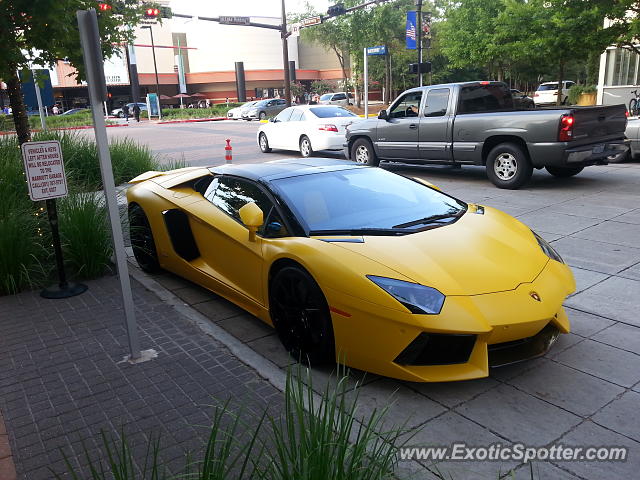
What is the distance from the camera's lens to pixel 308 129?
→ 15883 mm

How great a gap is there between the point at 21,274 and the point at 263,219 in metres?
2.99

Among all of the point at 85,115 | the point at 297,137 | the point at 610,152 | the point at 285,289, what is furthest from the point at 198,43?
the point at 285,289

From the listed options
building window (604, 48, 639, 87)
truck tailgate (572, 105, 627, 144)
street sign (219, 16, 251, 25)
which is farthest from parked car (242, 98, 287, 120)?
truck tailgate (572, 105, 627, 144)

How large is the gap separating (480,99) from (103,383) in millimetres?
9312

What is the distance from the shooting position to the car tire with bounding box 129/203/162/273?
5918 mm

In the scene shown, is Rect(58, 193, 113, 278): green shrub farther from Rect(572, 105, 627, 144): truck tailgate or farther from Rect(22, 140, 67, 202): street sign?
Rect(572, 105, 627, 144): truck tailgate

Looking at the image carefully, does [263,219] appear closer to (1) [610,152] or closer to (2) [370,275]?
(2) [370,275]

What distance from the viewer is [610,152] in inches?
380

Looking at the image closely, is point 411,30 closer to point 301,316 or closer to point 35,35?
point 35,35

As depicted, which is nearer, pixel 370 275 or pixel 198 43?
pixel 370 275

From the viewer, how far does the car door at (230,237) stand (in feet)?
14.2

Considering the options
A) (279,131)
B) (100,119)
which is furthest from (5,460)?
(279,131)

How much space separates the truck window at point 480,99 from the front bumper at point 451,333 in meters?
8.06

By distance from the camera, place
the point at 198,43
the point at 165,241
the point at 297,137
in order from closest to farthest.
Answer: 1. the point at 165,241
2. the point at 297,137
3. the point at 198,43
